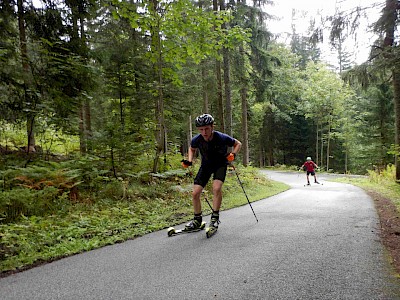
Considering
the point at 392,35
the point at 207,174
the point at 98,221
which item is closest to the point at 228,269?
the point at 207,174

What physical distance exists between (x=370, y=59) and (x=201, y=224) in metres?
12.0

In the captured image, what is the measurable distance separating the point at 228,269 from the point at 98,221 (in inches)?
132

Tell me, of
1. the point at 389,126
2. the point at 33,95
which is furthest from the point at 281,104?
the point at 33,95

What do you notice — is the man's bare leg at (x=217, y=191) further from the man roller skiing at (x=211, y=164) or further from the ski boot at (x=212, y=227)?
the ski boot at (x=212, y=227)

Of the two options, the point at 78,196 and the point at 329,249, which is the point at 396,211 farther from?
the point at 78,196

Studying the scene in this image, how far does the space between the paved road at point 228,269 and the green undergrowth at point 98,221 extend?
0.38 metres

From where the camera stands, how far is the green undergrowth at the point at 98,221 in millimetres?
4031

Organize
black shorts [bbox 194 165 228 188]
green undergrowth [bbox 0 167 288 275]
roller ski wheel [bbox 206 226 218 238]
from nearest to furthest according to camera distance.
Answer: green undergrowth [bbox 0 167 288 275] → roller ski wheel [bbox 206 226 218 238] → black shorts [bbox 194 165 228 188]

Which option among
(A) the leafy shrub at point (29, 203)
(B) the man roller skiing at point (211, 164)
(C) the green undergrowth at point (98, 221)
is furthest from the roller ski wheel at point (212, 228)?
(A) the leafy shrub at point (29, 203)

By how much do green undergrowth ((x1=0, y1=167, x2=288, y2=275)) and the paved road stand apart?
0.38 meters

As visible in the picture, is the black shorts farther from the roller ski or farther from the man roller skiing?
the roller ski

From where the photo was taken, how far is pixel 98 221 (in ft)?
18.3

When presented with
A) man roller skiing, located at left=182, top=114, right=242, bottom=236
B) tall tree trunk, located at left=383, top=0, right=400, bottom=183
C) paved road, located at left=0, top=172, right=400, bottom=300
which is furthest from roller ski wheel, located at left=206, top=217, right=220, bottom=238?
tall tree trunk, located at left=383, top=0, right=400, bottom=183

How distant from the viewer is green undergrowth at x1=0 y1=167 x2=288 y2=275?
4.03 meters
